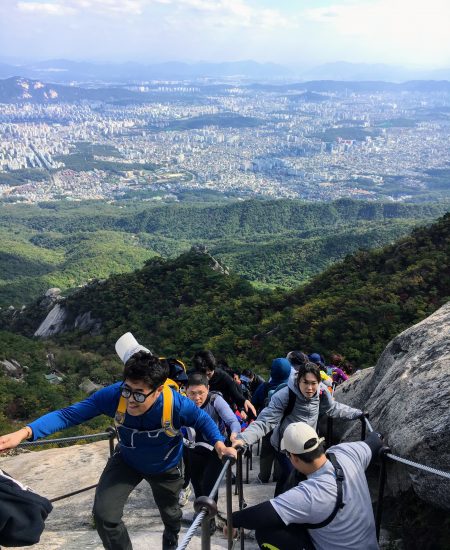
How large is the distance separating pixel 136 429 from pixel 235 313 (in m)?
15.7

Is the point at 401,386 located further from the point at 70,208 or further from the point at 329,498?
the point at 70,208

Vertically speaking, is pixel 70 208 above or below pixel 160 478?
below

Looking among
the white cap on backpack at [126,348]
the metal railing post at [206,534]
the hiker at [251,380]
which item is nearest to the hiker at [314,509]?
the metal railing post at [206,534]

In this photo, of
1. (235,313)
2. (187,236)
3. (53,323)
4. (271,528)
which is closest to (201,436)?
(271,528)

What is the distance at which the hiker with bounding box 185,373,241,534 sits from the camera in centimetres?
431

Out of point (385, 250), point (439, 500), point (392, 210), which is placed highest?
point (439, 500)

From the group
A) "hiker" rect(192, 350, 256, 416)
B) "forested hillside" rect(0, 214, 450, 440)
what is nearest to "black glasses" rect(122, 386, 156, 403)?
"hiker" rect(192, 350, 256, 416)

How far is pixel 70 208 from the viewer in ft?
438

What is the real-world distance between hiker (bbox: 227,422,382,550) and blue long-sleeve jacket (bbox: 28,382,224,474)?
0.77 m

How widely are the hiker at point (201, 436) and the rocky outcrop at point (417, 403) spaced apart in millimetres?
1437

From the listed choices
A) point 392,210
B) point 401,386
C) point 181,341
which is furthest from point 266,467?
point 392,210

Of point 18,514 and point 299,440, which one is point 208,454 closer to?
point 299,440

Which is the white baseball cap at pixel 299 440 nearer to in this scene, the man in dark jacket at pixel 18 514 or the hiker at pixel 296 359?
the man in dark jacket at pixel 18 514

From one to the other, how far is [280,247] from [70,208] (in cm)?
8887
